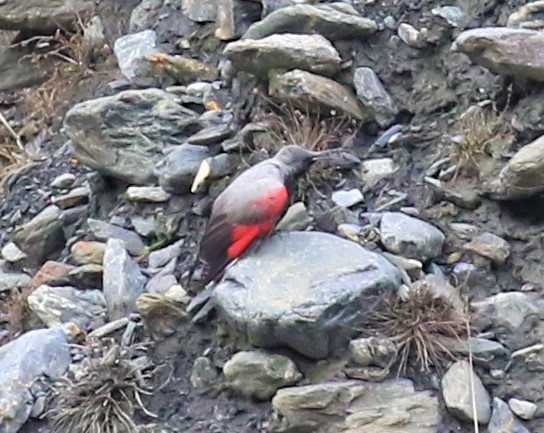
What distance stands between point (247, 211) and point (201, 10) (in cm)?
248

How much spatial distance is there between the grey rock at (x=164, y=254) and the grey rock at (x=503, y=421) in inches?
70.4

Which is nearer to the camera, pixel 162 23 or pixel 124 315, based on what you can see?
pixel 124 315

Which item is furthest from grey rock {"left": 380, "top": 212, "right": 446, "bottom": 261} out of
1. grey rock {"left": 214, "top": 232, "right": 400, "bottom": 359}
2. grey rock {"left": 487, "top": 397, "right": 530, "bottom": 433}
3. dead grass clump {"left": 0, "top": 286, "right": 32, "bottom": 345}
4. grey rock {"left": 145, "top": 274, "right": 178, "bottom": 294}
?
dead grass clump {"left": 0, "top": 286, "right": 32, "bottom": 345}

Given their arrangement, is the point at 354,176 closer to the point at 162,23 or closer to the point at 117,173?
the point at 117,173

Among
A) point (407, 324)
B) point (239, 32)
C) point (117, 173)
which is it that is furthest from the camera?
point (239, 32)

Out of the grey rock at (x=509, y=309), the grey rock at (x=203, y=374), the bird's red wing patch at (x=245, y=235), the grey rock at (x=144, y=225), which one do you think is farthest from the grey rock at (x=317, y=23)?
the grey rock at (x=203, y=374)

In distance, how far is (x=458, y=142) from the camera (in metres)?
5.39

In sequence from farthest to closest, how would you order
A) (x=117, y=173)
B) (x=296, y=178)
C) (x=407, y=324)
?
(x=117, y=173) < (x=296, y=178) < (x=407, y=324)

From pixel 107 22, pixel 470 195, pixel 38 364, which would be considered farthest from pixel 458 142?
pixel 107 22

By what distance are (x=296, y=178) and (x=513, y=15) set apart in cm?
153

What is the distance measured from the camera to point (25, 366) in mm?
5078

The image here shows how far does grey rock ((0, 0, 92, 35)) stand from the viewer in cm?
790

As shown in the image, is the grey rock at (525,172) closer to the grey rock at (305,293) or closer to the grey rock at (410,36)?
the grey rock at (305,293)

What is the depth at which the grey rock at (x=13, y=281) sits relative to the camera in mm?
5941
